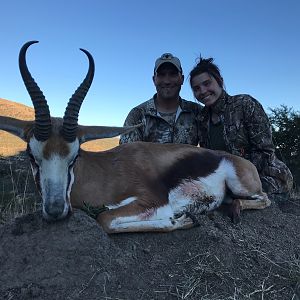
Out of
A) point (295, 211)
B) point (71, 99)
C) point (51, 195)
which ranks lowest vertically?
point (295, 211)

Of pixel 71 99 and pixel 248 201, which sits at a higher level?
pixel 71 99

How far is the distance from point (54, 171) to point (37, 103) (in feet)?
2.73

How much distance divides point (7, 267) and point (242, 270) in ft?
6.96

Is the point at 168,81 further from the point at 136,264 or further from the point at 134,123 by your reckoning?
the point at 136,264

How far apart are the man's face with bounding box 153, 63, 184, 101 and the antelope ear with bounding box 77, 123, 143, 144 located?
343 cm

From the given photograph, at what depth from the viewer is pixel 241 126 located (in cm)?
755

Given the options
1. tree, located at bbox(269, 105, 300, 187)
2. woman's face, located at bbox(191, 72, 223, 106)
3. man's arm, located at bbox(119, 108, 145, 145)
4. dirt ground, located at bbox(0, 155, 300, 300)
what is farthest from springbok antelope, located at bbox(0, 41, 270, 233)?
tree, located at bbox(269, 105, 300, 187)

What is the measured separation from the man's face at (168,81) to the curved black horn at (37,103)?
4.17 m

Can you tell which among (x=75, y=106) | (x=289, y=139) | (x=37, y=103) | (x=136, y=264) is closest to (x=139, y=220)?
(x=136, y=264)

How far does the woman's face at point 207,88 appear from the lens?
24.8 ft

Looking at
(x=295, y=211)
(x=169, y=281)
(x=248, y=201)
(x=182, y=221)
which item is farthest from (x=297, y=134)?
(x=169, y=281)

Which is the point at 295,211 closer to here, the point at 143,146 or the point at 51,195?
the point at 143,146

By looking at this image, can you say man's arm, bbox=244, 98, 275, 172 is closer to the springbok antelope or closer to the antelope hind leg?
the springbok antelope

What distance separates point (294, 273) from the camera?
3936 millimetres
